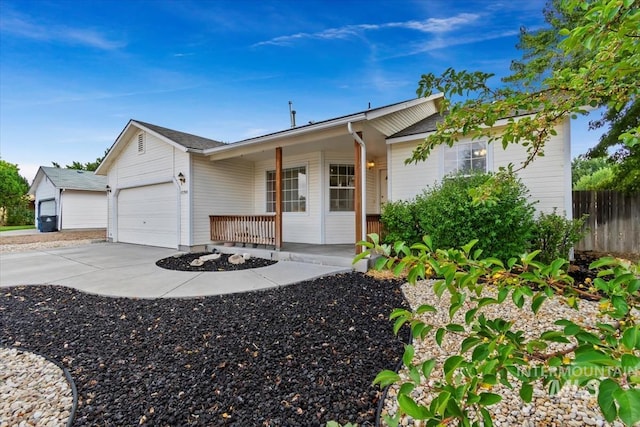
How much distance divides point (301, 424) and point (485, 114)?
2.36m

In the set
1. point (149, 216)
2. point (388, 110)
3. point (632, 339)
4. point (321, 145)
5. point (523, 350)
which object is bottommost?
point (523, 350)

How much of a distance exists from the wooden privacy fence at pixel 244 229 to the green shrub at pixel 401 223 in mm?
2969

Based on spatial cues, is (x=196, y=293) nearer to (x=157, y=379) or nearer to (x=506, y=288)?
(x=157, y=379)

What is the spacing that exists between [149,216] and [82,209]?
11.9 m

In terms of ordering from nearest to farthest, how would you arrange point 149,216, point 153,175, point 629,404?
point 629,404 < point 153,175 < point 149,216

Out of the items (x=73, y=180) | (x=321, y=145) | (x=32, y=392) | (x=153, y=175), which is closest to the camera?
(x=32, y=392)

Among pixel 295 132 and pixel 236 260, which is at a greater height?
pixel 295 132

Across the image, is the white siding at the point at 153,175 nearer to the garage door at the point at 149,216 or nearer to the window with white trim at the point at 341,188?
the garage door at the point at 149,216

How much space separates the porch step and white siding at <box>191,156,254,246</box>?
4.05 ft

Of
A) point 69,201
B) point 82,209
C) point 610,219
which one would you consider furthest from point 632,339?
point 82,209

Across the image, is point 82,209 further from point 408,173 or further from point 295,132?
point 408,173

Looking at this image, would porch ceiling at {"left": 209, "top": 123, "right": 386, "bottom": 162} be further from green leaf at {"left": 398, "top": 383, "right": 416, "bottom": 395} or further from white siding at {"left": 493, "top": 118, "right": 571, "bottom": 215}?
green leaf at {"left": 398, "top": 383, "right": 416, "bottom": 395}

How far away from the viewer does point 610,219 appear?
24.3ft

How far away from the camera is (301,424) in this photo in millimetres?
1971
